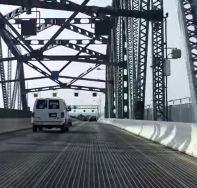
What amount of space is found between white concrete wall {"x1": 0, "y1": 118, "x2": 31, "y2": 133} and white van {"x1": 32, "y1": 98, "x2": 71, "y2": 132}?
1.91m

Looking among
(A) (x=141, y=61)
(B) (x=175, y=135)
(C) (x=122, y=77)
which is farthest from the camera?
(C) (x=122, y=77)

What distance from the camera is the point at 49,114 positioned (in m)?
38.9

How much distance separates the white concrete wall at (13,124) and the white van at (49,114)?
6.27 feet

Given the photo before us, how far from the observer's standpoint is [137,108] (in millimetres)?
48188

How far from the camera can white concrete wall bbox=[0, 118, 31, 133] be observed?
38188mm

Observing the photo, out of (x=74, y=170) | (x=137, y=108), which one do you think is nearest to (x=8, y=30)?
(x=137, y=108)

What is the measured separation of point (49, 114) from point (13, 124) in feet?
17.2

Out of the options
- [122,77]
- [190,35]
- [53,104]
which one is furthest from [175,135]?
[122,77]

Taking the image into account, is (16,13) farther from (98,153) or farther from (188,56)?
(98,153)

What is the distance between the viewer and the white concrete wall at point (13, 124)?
1503 inches

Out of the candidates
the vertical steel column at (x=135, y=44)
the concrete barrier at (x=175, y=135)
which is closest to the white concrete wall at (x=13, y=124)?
the vertical steel column at (x=135, y=44)

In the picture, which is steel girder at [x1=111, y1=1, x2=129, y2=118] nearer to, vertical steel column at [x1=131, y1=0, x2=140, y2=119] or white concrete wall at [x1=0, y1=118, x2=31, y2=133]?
vertical steel column at [x1=131, y1=0, x2=140, y2=119]

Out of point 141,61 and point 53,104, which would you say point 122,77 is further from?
point 53,104

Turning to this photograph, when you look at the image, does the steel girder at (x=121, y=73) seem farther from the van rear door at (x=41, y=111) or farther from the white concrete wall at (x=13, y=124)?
the van rear door at (x=41, y=111)
